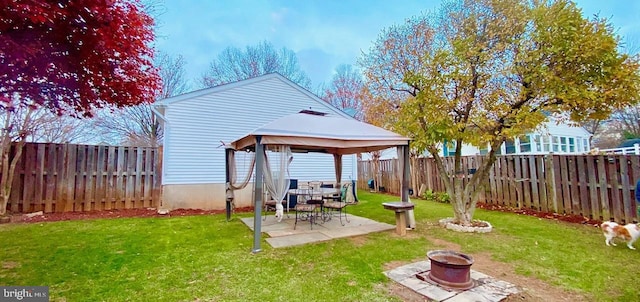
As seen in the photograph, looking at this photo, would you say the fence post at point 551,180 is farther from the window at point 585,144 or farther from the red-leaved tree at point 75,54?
the window at point 585,144

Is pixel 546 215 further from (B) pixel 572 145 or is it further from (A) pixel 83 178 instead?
(A) pixel 83 178

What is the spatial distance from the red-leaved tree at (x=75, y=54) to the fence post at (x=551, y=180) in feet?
29.0

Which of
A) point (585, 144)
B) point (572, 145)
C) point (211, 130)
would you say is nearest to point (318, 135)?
point (211, 130)

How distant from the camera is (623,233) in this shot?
14.0 feet

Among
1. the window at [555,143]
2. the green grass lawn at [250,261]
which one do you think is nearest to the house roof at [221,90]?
the green grass lawn at [250,261]

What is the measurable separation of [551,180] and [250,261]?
7.39m

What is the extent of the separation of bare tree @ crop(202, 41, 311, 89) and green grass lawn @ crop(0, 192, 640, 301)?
1501 centimetres

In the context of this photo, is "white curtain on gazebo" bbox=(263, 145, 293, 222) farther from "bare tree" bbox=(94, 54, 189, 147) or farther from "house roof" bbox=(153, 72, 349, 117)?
"bare tree" bbox=(94, 54, 189, 147)

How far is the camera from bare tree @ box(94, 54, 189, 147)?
16.5m

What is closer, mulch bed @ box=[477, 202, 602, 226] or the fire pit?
the fire pit

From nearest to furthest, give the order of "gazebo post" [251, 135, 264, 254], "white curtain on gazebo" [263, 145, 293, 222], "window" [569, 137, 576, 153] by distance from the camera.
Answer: "gazebo post" [251, 135, 264, 254]
"white curtain on gazebo" [263, 145, 293, 222]
"window" [569, 137, 576, 153]

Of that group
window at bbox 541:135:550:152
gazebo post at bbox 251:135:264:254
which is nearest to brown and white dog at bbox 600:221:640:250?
gazebo post at bbox 251:135:264:254

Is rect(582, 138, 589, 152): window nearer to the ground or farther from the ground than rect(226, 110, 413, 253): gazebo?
farther from the ground

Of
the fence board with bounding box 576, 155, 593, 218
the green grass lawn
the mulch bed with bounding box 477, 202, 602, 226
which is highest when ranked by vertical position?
the fence board with bounding box 576, 155, 593, 218
